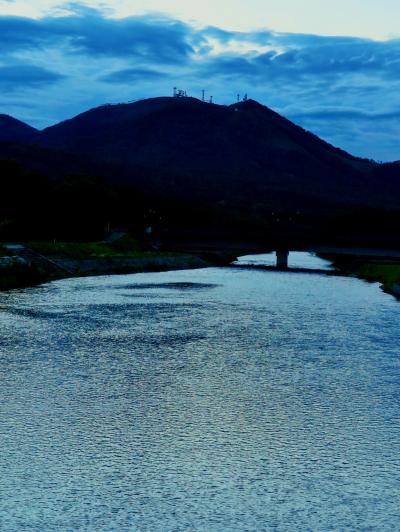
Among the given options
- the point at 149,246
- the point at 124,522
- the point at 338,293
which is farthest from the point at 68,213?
the point at 124,522

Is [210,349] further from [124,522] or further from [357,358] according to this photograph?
[124,522]

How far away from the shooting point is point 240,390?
30750 mm

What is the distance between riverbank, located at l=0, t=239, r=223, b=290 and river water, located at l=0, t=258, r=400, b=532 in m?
35.8

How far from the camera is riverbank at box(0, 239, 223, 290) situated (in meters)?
86.2

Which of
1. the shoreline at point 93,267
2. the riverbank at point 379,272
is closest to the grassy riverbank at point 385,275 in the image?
the riverbank at point 379,272

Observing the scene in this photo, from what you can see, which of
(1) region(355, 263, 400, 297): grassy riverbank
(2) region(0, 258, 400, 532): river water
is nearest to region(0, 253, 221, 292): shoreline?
(1) region(355, 263, 400, 297): grassy riverbank

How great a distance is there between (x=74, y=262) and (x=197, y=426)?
273ft

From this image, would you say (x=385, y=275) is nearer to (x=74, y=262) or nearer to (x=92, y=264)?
(x=92, y=264)

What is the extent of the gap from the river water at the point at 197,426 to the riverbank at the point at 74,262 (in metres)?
35.8

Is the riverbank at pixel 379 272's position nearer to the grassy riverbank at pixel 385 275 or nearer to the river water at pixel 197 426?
the grassy riverbank at pixel 385 275

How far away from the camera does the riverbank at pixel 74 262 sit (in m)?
86.2

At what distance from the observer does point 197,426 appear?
985 inches

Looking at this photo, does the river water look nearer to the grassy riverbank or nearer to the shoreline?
the shoreline

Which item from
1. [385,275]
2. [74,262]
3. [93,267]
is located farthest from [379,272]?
[74,262]
